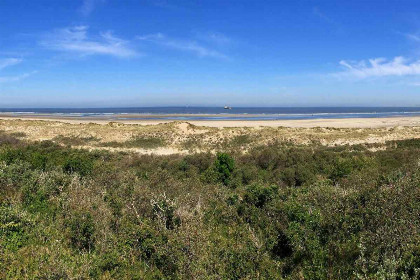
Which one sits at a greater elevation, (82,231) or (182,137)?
(182,137)

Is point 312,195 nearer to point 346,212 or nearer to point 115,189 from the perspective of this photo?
point 346,212

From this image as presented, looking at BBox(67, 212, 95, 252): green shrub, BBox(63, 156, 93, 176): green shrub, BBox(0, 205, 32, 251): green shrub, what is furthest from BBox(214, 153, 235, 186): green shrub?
BBox(0, 205, 32, 251): green shrub

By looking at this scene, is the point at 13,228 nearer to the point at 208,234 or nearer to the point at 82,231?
the point at 82,231

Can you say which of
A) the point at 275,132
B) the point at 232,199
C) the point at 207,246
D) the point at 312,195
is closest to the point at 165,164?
the point at 232,199

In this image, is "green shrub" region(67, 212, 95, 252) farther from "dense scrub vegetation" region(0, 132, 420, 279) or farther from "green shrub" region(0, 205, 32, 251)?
"green shrub" region(0, 205, 32, 251)

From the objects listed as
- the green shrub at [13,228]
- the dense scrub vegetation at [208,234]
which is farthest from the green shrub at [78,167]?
the green shrub at [13,228]

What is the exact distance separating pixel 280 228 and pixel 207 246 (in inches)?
87.2

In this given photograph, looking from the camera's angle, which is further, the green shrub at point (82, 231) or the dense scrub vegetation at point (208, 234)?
the green shrub at point (82, 231)

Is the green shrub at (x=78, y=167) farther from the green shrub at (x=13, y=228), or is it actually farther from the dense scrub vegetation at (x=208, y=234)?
the green shrub at (x=13, y=228)

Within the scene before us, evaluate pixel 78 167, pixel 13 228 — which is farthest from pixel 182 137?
pixel 13 228

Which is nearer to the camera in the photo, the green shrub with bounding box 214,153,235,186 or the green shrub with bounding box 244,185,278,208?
the green shrub with bounding box 244,185,278,208

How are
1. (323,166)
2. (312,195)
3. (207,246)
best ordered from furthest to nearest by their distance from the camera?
(323,166) → (312,195) → (207,246)

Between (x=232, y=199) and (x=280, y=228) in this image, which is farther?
(x=232, y=199)

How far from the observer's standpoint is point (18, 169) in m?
12.4
